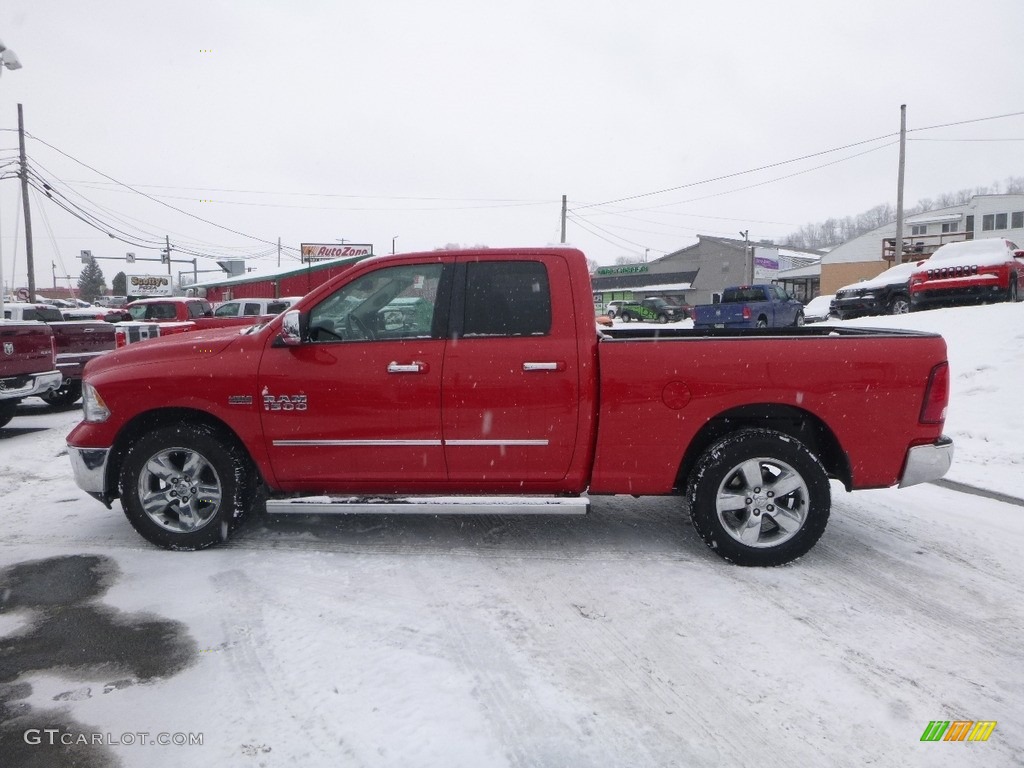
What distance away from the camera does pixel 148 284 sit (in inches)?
3046

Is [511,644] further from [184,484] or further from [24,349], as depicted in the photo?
[24,349]

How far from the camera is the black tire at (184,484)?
429 centimetres

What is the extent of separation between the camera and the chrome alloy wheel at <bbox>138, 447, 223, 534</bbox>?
4328 millimetres

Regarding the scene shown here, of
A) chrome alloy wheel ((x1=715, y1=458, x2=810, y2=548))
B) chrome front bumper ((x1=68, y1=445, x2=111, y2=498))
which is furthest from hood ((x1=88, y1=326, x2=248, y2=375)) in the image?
chrome alloy wheel ((x1=715, y1=458, x2=810, y2=548))

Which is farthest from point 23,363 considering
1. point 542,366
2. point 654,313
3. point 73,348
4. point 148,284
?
point 148,284

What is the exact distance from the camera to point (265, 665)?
9.89ft

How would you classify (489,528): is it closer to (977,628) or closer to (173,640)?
(173,640)

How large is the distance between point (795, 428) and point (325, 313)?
303 cm

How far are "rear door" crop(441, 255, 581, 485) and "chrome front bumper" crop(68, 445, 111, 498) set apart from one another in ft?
7.23

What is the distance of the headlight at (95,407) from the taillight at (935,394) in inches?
195

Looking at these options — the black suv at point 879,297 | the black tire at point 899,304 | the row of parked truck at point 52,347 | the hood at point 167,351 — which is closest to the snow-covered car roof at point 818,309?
the black suv at point 879,297

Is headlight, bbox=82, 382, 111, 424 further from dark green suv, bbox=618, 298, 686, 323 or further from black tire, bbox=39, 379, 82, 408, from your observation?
dark green suv, bbox=618, 298, 686, 323

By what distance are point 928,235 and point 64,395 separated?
52.1m

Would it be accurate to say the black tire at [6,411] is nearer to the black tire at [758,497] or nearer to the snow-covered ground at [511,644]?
the snow-covered ground at [511,644]
